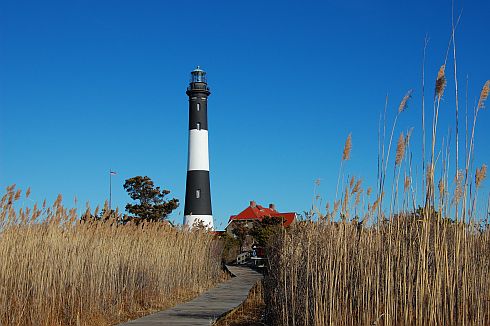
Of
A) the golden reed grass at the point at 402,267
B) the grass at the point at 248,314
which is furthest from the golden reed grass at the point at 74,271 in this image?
the golden reed grass at the point at 402,267

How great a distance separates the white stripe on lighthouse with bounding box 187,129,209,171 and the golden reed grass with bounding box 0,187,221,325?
18.7 meters

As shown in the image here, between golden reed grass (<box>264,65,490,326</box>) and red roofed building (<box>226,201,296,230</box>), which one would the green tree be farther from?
golden reed grass (<box>264,65,490,326</box>)

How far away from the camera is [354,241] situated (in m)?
4.99

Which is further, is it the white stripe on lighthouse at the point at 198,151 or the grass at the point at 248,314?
the white stripe on lighthouse at the point at 198,151

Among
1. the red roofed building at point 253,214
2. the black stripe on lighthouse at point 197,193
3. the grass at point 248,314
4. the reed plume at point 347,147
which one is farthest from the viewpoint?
the red roofed building at point 253,214

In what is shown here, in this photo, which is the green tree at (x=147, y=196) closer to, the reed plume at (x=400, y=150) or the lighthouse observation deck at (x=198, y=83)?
the lighthouse observation deck at (x=198, y=83)

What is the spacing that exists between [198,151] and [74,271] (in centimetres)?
2284

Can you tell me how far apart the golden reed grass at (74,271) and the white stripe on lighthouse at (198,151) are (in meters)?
18.7

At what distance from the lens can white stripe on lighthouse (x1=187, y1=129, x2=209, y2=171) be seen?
30.3 m

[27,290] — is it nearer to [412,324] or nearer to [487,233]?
[412,324]

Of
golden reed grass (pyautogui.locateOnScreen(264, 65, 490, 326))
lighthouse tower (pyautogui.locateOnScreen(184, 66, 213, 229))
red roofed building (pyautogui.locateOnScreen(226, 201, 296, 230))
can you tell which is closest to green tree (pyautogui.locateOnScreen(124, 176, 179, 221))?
lighthouse tower (pyautogui.locateOnScreen(184, 66, 213, 229))

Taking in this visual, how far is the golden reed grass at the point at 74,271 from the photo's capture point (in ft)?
22.1

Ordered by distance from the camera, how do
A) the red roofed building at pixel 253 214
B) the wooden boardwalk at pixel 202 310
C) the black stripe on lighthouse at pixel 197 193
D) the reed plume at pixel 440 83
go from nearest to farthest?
the reed plume at pixel 440 83 → the wooden boardwalk at pixel 202 310 → the black stripe on lighthouse at pixel 197 193 → the red roofed building at pixel 253 214

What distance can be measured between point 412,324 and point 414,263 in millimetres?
462
